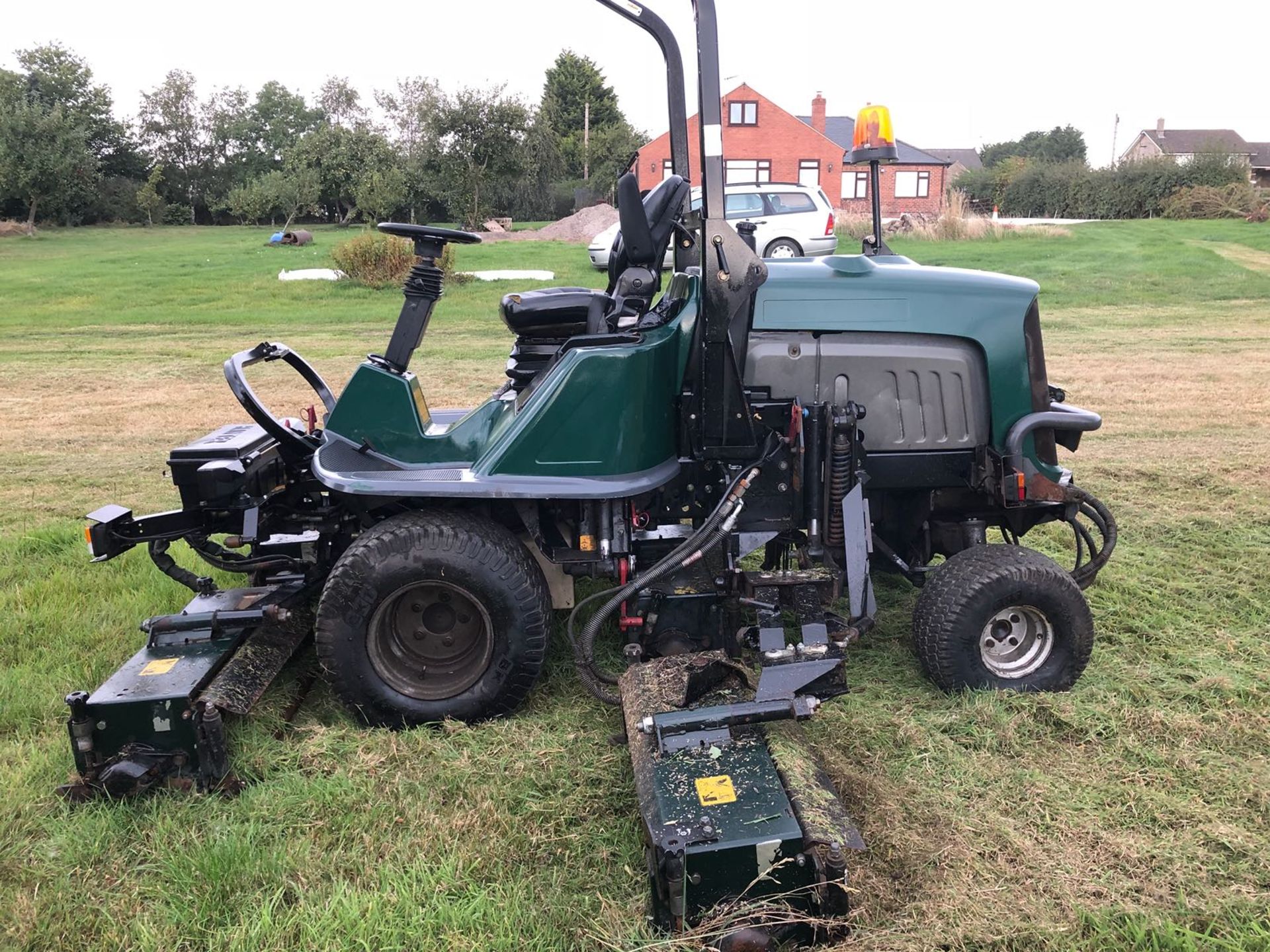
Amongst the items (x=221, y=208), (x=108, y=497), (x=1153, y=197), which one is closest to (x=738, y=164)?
(x=1153, y=197)

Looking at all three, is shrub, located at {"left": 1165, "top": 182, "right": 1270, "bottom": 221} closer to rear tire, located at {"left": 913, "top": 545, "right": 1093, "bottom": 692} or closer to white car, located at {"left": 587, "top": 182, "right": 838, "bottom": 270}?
white car, located at {"left": 587, "top": 182, "right": 838, "bottom": 270}

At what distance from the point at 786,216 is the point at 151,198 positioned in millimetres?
32413

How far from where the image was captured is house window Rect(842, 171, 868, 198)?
36.6 m

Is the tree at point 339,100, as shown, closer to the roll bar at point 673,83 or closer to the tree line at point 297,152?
the tree line at point 297,152

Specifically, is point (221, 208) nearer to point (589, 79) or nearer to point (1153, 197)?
point (589, 79)

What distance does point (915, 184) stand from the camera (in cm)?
4241

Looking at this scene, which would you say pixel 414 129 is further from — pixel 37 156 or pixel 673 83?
pixel 673 83

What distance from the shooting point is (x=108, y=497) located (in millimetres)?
6332

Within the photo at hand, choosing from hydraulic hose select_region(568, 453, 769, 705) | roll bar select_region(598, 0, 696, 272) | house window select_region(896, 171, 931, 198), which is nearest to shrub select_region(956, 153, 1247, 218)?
house window select_region(896, 171, 931, 198)

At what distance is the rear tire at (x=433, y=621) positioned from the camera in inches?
136

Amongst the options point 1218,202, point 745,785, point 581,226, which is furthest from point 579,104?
point 745,785

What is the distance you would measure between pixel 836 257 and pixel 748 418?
2.53ft

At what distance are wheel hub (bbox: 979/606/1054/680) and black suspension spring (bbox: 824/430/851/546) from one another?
2.25ft

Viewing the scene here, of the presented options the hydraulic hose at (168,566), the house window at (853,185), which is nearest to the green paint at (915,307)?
the hydraulic hose at (168,566)
